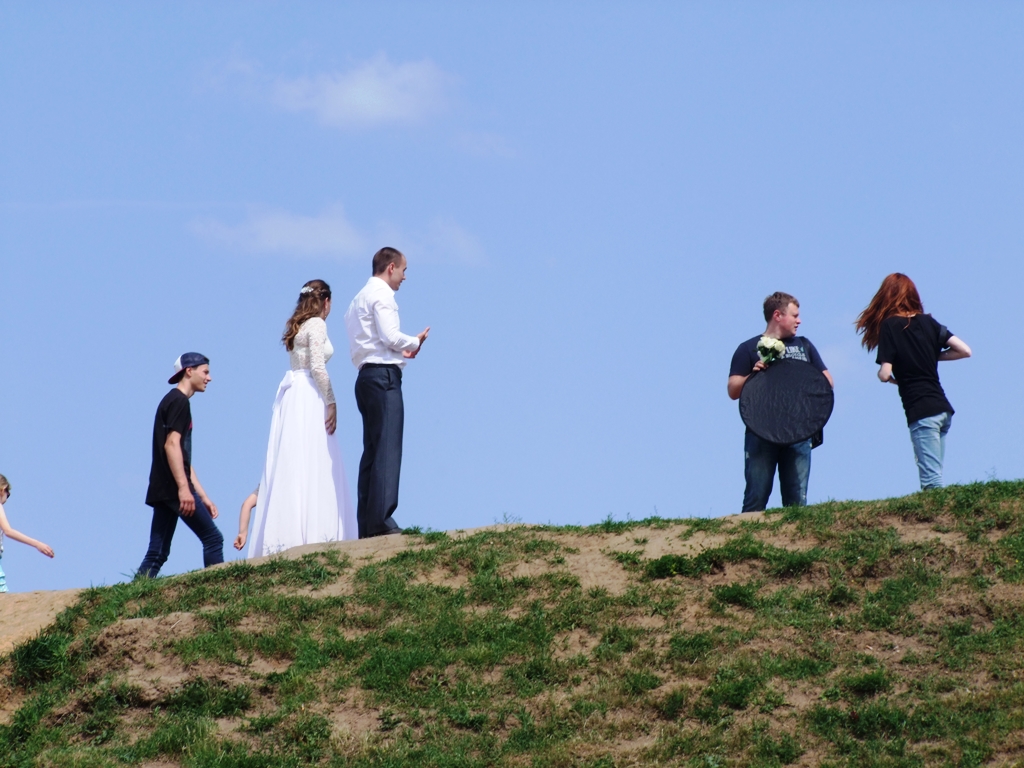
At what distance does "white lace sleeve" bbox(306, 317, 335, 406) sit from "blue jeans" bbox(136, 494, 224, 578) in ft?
4.74

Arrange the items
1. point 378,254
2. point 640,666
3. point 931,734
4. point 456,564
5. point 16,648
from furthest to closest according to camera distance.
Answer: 1. point 378,254
2. point 456,564
3. point 16,648
4. point 640,666
5. point 931,734

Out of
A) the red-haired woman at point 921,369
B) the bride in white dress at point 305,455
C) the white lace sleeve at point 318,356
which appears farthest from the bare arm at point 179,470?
the red-haired woman at point 921,369

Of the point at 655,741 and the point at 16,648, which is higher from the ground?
the point at 16,648

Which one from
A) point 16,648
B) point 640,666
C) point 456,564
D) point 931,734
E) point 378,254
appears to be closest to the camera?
point 931,734

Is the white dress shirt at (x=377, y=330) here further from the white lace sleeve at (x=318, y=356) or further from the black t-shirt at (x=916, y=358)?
the black t-shirt at (x=916, y=358)

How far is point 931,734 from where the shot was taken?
877 cm

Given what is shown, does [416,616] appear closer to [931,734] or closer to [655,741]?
[655,741]

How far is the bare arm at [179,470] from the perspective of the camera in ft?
39.1

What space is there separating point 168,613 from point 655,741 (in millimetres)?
4034

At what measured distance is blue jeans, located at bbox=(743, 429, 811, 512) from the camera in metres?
11.9

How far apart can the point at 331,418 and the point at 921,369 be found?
16.5 feet

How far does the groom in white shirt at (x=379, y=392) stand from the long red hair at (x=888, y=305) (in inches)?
150

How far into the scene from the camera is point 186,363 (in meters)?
12.4

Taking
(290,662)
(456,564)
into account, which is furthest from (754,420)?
(290,662)
